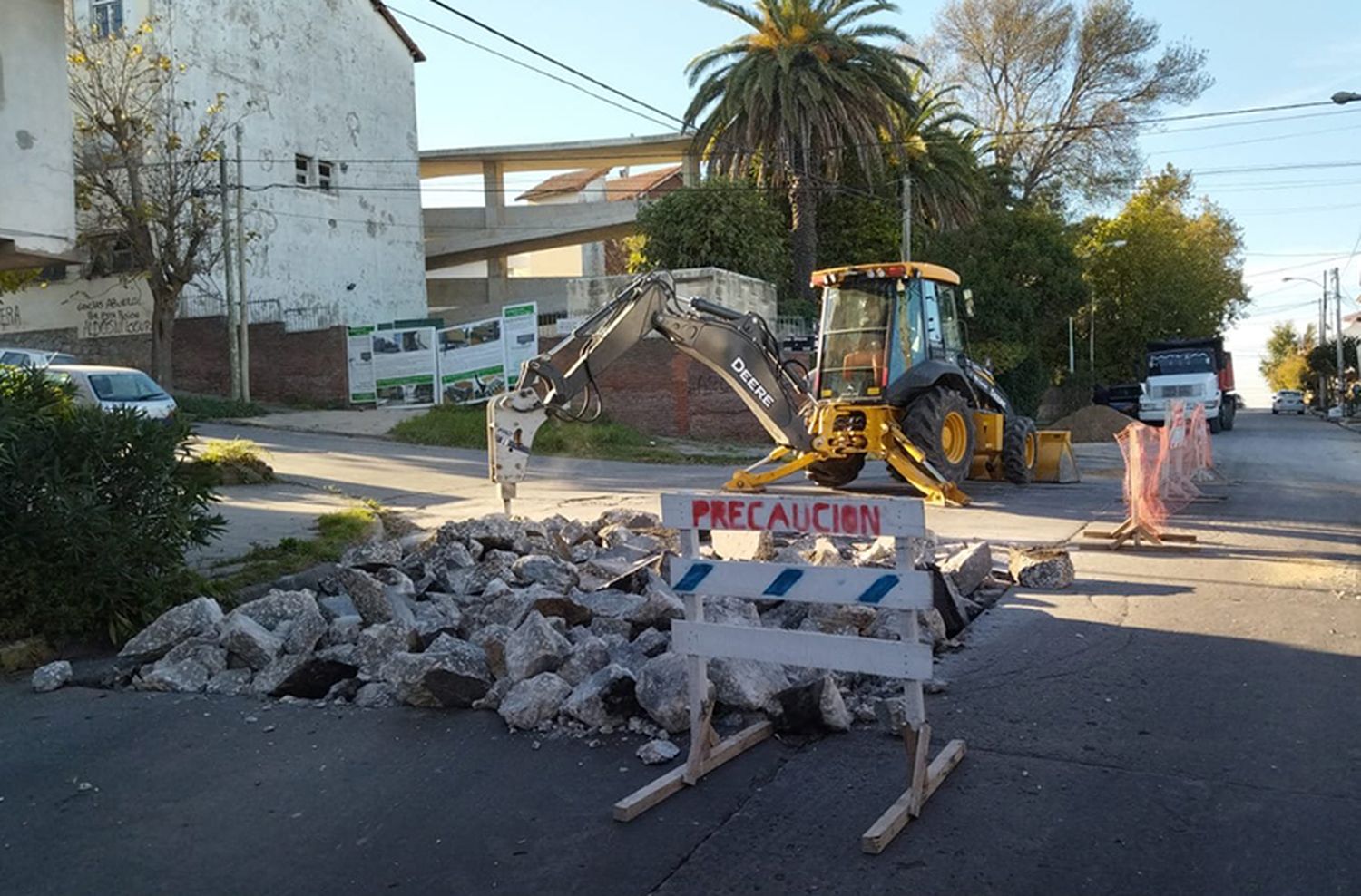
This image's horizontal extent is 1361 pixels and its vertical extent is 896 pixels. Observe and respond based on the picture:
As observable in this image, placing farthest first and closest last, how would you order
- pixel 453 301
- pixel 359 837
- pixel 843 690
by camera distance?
pixel 453 301 < pixel 843 690 < pixel 359 837

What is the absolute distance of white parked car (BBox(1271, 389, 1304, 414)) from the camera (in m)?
69.8

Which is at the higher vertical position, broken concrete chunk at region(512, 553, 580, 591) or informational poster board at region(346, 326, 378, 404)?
informational poster board at region(346, 326, 378, 404)

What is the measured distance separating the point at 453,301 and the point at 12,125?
42.2 m

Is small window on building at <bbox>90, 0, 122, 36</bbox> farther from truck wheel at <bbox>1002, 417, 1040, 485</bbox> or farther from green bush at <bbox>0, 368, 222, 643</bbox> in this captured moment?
green bush at <bbox>0, 368, 222, 643</bbox>

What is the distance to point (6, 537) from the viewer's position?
23.3 feet

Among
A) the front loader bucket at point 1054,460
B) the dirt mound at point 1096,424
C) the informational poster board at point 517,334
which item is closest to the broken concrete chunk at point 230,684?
the front loader bucket at point 1054,460

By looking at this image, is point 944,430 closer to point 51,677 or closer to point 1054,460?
point 1054,460

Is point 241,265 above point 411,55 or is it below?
below

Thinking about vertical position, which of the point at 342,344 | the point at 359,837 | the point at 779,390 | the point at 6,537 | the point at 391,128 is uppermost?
the point at 391,128

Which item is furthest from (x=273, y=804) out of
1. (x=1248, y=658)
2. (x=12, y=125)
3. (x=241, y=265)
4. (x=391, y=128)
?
(x=391, y=128)

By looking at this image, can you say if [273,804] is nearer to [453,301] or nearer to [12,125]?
[12,125]

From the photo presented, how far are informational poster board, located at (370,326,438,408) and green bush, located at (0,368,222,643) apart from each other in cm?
2427

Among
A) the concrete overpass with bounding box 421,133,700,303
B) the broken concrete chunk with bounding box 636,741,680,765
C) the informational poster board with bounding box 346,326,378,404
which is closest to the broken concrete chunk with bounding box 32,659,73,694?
the broken concrete chunk with bounding box 636,741,680,765

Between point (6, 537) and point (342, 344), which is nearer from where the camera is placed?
point (6, 537)
